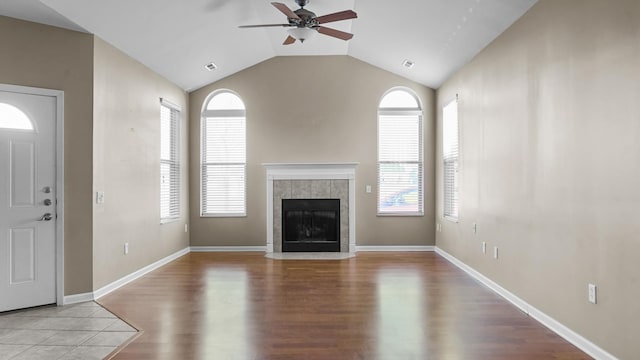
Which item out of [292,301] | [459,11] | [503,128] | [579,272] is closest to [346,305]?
[292,301]

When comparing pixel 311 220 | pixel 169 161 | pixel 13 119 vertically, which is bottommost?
pixel 311 220

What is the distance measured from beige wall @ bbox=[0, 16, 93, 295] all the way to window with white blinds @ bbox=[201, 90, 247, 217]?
110 inches

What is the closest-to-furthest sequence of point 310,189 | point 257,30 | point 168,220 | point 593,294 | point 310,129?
point 593,294
point 257,30
point 168,220
point 310,189
point 310,129

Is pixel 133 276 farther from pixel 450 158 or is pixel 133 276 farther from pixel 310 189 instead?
pixel 450 158

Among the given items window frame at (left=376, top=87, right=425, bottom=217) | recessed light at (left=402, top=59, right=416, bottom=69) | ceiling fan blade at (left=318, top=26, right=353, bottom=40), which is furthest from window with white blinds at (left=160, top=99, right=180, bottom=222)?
recessed light at (left=402, top=59, right=416, bottom=69)

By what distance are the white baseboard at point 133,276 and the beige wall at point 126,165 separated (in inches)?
2.4

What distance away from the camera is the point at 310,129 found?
21.9 feet

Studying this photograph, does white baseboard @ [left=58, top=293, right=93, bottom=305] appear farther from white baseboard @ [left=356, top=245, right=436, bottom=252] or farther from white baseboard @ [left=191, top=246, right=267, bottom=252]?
white baseboard @ [left=356, top=245, right=436, bottom=252]

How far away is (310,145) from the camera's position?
6664mm

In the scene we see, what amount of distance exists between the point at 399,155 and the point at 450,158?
1.02 meters

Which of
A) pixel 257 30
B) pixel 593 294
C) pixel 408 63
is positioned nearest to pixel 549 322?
pixel 593 294

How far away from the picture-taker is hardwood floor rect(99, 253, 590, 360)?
270 centimetres

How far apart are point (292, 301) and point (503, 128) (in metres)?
2.87

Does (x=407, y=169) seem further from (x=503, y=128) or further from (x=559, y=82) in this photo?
(x=559, y=82)
